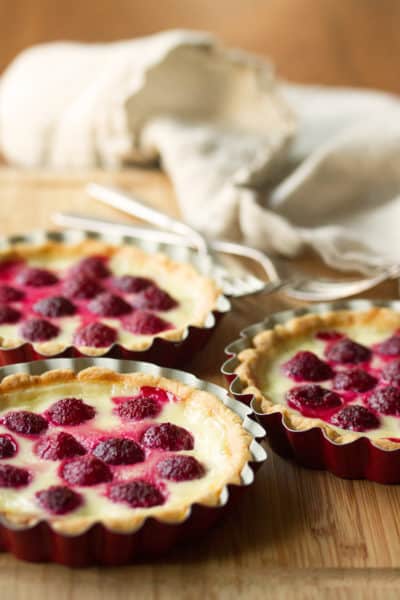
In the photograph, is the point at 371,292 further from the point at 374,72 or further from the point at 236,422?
the point at 374,72

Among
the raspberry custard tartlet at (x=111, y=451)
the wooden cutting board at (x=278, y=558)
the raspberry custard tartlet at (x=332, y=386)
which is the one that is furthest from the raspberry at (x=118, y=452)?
the raspberry custard tartlet at (x=332, y=386)

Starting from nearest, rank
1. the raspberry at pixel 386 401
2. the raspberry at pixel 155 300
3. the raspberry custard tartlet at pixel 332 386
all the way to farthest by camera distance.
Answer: the raspberry custard tartlet at pixel 332 386
the raspberry at pixel 386 401
the raspberry at pixel 155 300

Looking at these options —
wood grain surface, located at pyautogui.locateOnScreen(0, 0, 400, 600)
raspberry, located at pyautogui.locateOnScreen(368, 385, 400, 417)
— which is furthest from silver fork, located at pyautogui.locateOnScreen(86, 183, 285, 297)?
raspberry, located at pyautogui.locateOnScreen(368, 385, 400, 417)

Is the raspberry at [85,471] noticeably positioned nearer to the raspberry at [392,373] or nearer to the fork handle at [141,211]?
the raspberry at [392,373]

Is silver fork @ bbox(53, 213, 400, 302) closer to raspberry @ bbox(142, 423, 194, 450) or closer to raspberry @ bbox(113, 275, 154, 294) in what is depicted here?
raspberry @ bbox(113, 275, 154, 294)

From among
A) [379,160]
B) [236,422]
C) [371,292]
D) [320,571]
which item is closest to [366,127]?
[379,160]

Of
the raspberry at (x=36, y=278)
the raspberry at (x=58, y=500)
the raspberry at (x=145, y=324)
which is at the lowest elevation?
the raspberry at (x=36, y=278)

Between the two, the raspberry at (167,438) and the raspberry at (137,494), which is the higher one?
the raspberry at (137,494)
